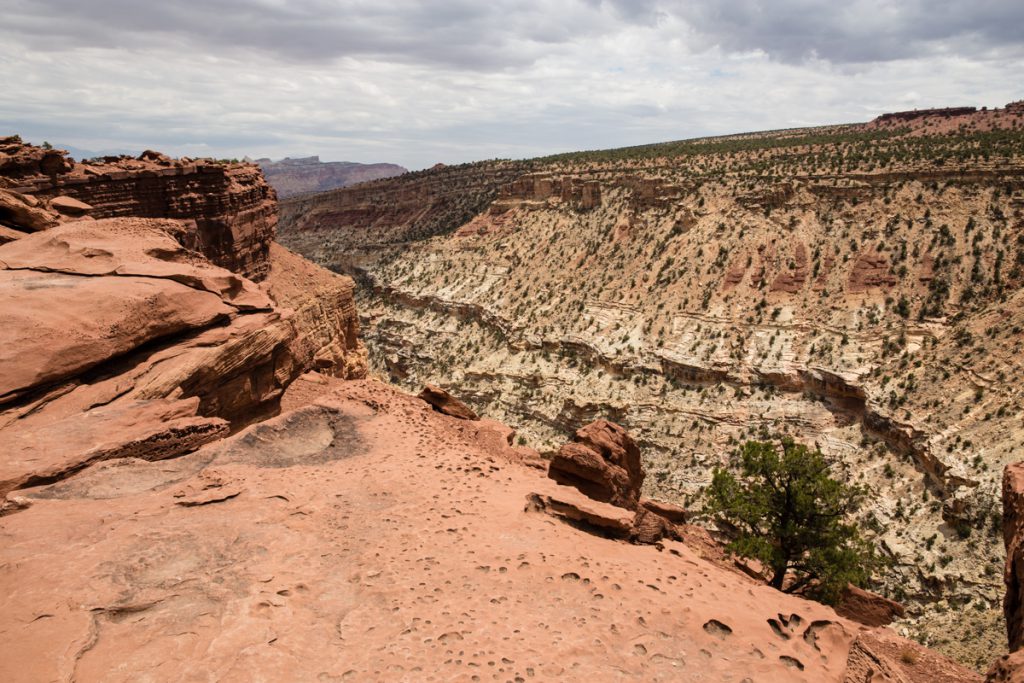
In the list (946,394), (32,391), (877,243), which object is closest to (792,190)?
(877,243)

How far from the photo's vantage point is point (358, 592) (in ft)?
32.9

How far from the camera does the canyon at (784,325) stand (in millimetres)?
26094

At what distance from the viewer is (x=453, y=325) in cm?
6000

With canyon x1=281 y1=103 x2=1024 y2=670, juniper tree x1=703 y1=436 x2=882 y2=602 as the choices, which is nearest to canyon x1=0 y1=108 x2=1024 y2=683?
canyon x1=281 y1=103 x2=1024 y2=670

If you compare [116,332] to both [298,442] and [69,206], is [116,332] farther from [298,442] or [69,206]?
[69,206]

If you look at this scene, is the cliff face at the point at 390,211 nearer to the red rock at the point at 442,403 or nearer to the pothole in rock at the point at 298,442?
the red rock at the point at 442,403

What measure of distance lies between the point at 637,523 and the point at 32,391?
13327mm

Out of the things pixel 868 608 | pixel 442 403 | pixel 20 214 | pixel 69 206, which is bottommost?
pixel 868 608

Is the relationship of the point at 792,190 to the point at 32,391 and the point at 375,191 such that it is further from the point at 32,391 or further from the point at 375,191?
the point at 375,191

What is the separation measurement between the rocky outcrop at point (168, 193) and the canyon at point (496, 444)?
A: 0.12 m

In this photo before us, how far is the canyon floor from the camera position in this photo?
8.25 meters

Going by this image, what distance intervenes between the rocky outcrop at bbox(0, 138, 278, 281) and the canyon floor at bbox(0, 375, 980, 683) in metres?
12.7

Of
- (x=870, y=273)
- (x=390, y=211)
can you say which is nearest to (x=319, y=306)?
(x=870, y=273)

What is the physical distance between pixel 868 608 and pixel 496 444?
1330cm
